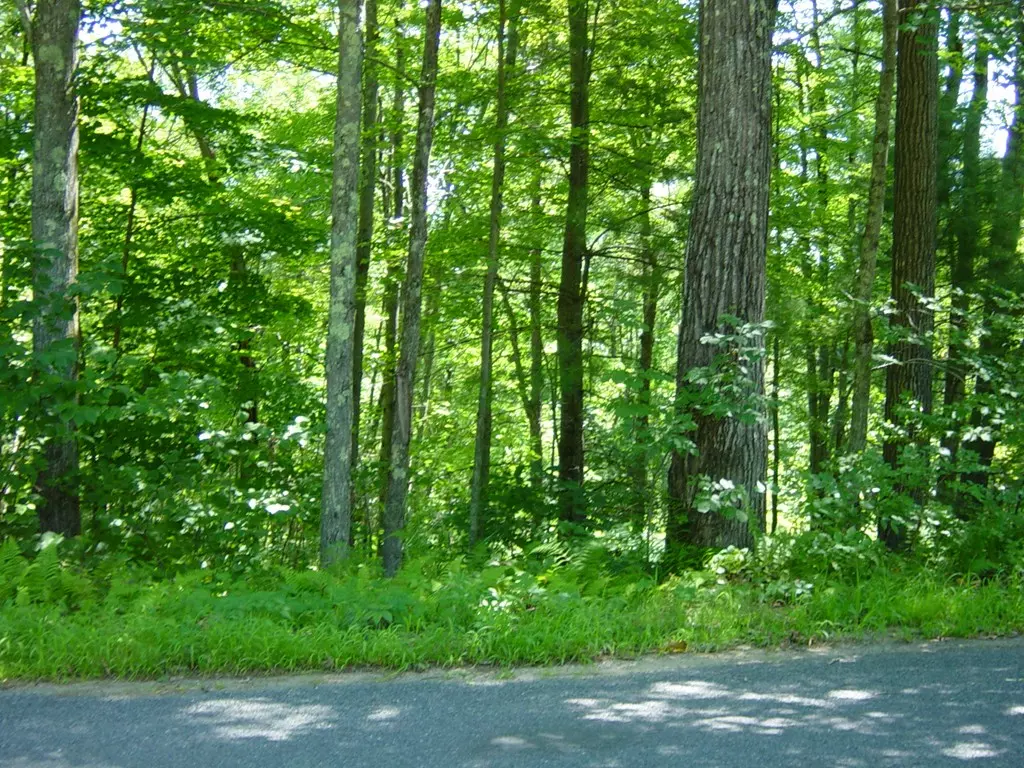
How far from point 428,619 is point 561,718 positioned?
1724 mm

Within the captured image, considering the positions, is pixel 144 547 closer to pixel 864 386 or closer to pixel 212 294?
pixel 212 294

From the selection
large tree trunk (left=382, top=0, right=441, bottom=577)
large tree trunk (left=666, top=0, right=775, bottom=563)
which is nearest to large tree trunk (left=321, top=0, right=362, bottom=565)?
large tree trunk (left=382, top=0, right=441, bottom=577)

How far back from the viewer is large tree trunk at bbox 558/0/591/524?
48.0 ft

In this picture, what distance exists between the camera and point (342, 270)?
9734mm

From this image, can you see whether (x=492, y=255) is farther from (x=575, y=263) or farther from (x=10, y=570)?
(x=10, y=570)

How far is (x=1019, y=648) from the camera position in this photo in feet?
20.1

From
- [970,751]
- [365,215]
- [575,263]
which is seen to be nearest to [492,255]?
[575,263]

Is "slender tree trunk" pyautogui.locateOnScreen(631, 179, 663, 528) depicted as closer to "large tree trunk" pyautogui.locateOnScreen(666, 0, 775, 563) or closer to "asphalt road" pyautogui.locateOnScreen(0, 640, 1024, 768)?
"large tree trunk" pyautogui.locateOnScreen(666, 0, 775, 563)

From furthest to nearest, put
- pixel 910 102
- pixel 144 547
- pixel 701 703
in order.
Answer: pixel 910 102 < pixel 144 547 < pixel 701 703

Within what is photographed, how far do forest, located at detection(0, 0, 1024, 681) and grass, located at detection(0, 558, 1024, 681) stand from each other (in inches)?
1.1

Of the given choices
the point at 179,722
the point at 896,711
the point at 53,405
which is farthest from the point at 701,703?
the point at 53,405

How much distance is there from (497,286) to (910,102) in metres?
6.51

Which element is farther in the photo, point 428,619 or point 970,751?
point 428,619

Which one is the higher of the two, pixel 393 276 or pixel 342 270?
pixel 393 276
